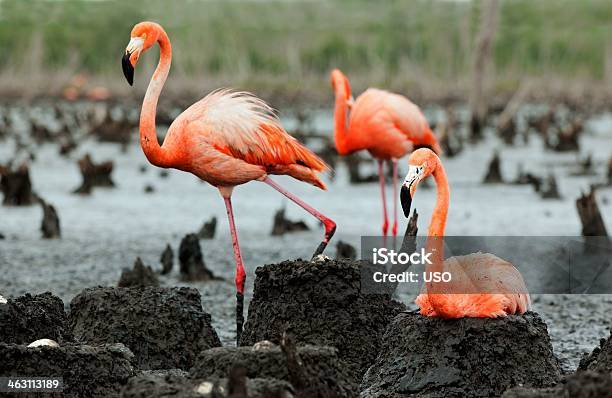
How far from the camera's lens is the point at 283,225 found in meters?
10.1

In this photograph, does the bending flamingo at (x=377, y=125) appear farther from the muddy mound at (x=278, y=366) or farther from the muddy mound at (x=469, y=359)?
the muddy mound at (x=278, y=366)

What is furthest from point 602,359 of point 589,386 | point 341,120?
point 341,120

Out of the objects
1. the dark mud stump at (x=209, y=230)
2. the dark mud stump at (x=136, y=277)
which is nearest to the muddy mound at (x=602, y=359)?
Answer: the dark mud stump at (x=136, y=277)

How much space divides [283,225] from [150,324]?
4795mm

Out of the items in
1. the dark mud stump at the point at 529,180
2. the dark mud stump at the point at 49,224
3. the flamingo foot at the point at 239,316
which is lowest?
the flamingo foot at the point at 239,316

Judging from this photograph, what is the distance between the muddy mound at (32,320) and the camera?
4.83 m

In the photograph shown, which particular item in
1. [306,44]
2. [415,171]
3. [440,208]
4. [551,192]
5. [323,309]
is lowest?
[323,309]

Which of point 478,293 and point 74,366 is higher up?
point 478,293

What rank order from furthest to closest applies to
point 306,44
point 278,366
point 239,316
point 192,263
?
point 306,44
point 192,263
point 239,316
point 278,366

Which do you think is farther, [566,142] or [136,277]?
[566,142]

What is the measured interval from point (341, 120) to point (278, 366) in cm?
533

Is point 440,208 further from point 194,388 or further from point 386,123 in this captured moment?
point 386,123

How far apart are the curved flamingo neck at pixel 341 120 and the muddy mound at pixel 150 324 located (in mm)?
3851

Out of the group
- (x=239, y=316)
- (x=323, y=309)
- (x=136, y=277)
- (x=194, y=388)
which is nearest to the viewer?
(x=194, y=388)
